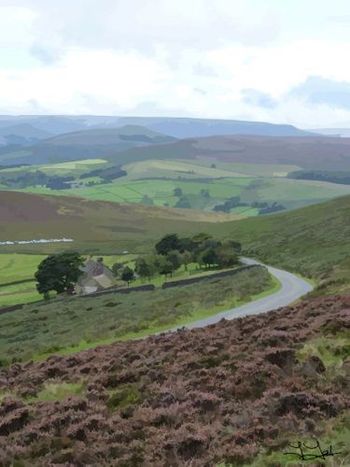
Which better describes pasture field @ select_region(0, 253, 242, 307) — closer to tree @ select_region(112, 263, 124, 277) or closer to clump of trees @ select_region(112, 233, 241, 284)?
clump of trees @ select_region(112, 233, 241, 284)

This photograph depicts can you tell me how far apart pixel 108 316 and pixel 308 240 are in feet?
240

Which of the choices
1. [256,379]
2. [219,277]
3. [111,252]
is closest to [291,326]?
[256,379]

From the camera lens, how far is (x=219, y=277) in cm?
8031

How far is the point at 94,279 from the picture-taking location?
9788 cm

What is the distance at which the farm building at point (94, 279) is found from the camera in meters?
95.0

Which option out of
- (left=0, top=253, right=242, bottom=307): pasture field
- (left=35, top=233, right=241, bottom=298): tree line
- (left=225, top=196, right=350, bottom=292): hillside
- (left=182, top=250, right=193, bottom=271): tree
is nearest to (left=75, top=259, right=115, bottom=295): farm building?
(left=35, top=233, right=241, bottom=298): tree line

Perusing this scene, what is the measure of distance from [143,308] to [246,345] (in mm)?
32983

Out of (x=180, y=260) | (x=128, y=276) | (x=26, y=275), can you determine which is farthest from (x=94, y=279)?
(x=26, y=275)

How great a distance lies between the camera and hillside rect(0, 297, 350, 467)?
42.2 ft

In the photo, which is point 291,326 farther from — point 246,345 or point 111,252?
point 111,252

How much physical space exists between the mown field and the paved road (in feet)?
4.12

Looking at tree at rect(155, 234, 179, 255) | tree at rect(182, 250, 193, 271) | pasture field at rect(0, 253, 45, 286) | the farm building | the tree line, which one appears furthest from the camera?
pasture field at rect(0, 253, 45, 286)

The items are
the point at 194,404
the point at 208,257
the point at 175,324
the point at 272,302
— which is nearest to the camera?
the point at 194,404

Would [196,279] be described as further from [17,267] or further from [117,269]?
[17,267]
